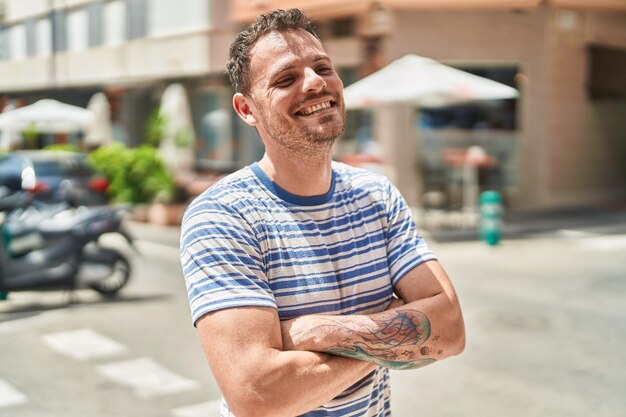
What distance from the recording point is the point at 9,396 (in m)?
5.81

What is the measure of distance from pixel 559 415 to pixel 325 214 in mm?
3813

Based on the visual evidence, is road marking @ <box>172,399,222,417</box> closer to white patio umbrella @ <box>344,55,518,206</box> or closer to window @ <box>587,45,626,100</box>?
white patio umbrella @ <box>344,55,518,206</box>

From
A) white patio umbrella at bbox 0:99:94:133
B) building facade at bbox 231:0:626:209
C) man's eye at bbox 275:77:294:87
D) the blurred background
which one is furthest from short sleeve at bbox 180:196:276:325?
building facade at bbox 231:0:626:209

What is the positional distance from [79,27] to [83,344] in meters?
23.3

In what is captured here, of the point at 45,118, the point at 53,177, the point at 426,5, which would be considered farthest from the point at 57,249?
the point at 426,5

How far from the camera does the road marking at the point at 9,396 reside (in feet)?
18.6

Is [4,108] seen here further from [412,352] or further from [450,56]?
[412,352]

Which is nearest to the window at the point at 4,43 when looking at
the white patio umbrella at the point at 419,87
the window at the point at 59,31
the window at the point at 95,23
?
the window at the point at 59,31

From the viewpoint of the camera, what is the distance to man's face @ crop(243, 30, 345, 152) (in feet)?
6.98

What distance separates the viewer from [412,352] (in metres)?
2.22

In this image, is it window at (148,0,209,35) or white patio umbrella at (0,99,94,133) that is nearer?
white patio umbrella at (0,99,94,133)

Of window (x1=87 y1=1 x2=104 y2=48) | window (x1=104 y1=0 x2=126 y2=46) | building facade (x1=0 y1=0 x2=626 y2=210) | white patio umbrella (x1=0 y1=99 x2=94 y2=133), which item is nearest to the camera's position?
white patio umbrella (x1=0 y1=99 x2=94 y2=133)

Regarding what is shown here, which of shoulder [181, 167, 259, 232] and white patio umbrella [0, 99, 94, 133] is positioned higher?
shoulder [181, 167, 259, 232]

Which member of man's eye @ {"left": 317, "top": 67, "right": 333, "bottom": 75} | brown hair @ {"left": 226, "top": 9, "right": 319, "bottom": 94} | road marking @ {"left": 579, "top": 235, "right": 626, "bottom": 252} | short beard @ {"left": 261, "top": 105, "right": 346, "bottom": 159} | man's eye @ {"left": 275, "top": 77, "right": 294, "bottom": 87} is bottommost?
road marking @ {"left": 579, "top": 235, "right": 626, "bottom": 252}
